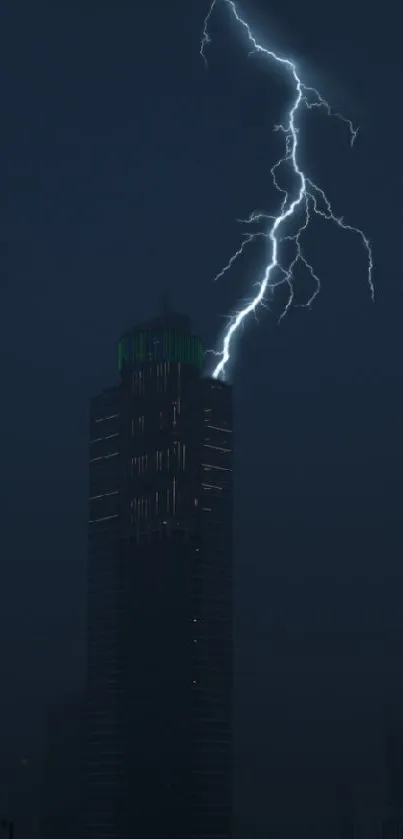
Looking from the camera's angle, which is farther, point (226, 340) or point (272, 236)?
point (226, 340)

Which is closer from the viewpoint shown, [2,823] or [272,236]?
[2,823]

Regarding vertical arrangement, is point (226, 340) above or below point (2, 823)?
above

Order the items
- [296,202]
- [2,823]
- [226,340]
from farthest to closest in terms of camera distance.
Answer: [226,340]
[296,202]
[2,823]

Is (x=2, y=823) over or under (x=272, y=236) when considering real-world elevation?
under

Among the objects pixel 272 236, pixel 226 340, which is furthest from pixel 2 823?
pixel 226 340

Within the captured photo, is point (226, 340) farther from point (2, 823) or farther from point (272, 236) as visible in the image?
point (2, 823)

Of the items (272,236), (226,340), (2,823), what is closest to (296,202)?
(272,236)

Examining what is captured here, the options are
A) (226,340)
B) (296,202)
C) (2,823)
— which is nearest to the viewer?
(2,823)

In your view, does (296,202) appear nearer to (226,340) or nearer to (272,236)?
(272,236)

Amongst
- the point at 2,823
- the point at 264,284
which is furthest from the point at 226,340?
the point at 2,823
